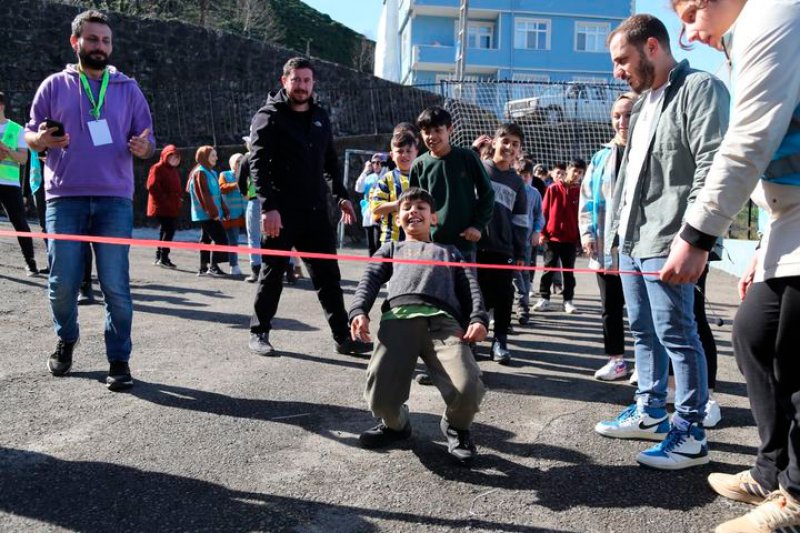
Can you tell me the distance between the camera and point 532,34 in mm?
37875

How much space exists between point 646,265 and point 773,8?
4.43ft

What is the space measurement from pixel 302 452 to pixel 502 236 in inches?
113

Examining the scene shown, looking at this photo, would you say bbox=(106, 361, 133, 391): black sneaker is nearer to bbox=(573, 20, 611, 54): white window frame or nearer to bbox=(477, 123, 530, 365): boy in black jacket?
bbox=(477, 123, 530, 365): boy in black jacket

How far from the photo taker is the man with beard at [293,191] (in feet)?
16.5

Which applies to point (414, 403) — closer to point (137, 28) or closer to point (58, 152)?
point (58, 152)

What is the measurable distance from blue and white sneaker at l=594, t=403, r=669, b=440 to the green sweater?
1.76 m

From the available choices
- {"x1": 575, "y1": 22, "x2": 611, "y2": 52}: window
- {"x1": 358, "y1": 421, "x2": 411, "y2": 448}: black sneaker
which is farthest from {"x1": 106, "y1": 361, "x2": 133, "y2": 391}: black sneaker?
{"x1": 575, "y1": 22, "x2": 611, "y2": 52}: window

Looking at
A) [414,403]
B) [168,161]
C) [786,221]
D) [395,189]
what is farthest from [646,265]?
[168,161]

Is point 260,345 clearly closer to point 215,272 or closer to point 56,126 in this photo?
point 56,126

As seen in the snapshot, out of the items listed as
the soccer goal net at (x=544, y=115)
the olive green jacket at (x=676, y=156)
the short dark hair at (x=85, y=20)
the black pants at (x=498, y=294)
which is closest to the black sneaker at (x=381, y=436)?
the olive green jacket at (x=676, y=156)

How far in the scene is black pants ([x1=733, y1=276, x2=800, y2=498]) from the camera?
226 centimetres

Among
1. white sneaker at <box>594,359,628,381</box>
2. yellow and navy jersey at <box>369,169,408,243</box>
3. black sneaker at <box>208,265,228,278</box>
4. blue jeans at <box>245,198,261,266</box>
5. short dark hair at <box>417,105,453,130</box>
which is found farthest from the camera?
black sneaker at <box>208,265,228,278</box>

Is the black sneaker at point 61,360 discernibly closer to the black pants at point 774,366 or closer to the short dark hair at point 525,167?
the black pants at point 774,366

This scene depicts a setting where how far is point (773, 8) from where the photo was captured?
209 centimetres
